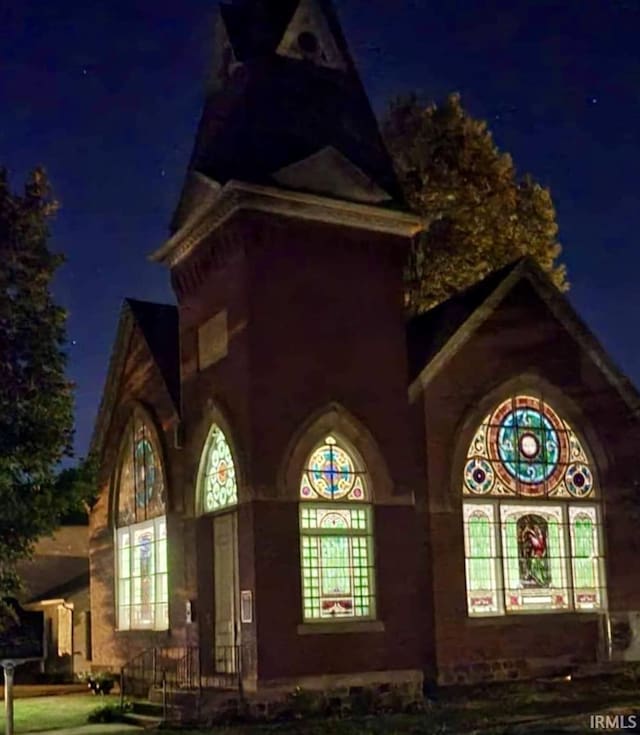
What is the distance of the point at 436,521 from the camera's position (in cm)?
2169

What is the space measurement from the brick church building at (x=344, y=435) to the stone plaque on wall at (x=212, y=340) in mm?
55

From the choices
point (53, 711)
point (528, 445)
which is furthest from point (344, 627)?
point (53, 711)

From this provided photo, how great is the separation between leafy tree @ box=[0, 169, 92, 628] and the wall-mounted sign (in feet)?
16.1

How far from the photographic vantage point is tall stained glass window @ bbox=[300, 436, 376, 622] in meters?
20.3

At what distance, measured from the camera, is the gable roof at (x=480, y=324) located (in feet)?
73.3

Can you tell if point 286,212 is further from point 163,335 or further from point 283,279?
point 163,335

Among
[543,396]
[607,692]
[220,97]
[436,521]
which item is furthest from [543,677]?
[220,97]

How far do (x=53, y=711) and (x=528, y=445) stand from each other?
10.1m

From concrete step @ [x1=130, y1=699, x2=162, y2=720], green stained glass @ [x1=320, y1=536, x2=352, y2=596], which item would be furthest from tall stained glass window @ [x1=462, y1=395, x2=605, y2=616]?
concrete step @ [x1=130, y1=699, x2=162, y2=720]

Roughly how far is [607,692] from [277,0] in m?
13.8

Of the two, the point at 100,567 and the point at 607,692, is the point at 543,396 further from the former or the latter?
the point at 100,567

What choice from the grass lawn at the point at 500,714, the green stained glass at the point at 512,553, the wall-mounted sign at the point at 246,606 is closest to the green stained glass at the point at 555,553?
the green stained glass at the point at 512,553

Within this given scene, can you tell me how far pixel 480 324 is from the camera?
22.9 metres

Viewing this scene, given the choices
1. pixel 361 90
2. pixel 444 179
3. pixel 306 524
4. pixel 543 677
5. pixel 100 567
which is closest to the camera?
pixel 306 524
